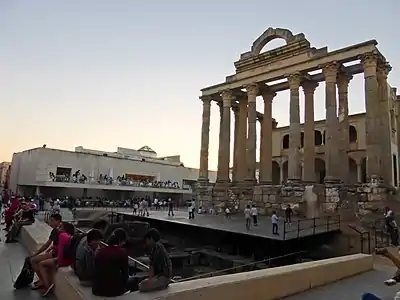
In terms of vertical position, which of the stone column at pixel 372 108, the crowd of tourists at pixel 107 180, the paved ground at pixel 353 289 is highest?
the stone column at pixel 372 108

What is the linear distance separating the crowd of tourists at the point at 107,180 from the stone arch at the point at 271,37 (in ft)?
79.0

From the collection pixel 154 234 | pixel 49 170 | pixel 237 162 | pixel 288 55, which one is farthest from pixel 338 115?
pixel 49 170

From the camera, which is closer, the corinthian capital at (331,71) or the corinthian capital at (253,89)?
the corinthian capital at (331,71)

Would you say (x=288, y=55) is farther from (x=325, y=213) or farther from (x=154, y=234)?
(x=154, y=234)

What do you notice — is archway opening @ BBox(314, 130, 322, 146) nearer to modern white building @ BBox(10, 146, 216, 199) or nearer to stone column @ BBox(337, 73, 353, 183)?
stone column @ BBox(337, 73, 353, 183)

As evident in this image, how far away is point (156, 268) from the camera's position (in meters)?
4.39

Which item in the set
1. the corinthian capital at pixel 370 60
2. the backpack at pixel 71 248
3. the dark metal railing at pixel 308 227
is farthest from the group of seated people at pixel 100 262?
the corinthian capital at pixel 370 60

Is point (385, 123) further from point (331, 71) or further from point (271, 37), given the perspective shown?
point (271, 37)

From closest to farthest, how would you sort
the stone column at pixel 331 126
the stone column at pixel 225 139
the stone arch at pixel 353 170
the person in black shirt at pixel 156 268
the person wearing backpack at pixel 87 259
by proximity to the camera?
the person in black shirt at pixel 156 268 → the person wearing backpack at pixel 87 259 → the stone column at pixel 331 126 → the stone column at pixel 225 139 → the stone arch at pixel 353 170

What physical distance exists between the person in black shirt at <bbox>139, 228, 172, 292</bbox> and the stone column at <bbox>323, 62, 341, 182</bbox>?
731 inches

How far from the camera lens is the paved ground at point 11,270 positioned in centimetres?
550

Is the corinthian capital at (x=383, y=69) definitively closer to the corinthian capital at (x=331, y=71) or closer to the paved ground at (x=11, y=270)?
the corinthian capital at (x=331, y=71)

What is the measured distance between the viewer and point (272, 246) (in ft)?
46.8

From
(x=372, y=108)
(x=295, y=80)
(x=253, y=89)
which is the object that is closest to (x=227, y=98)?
(x=253, y=89)
